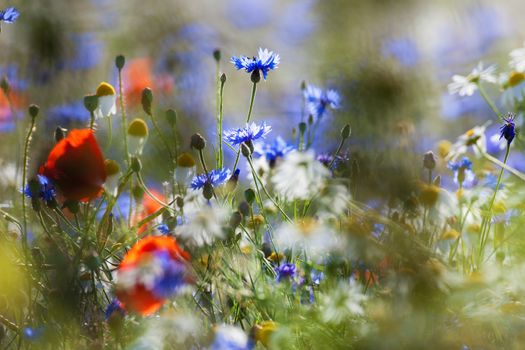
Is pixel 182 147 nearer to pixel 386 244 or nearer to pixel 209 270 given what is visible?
pixel 209 270

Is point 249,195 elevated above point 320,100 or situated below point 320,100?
below

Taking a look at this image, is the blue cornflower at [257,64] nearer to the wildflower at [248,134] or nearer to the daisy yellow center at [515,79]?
the wildflower at [248,134]

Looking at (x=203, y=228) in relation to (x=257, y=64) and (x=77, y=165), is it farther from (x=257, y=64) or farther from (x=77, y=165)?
(x=257, y=64)

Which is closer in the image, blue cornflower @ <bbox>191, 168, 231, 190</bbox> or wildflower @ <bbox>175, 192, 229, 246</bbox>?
wildflower @ <bbox>175, 192, 229, 246</bbox>

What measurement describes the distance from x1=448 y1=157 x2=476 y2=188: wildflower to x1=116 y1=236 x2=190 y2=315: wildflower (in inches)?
14.6

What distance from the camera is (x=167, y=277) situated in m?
0.61

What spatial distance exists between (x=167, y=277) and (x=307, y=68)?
104 cm

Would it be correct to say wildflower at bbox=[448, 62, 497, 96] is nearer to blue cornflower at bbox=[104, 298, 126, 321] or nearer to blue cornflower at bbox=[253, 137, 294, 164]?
blue cornflower at bbox=[253, 137, 294, 164]

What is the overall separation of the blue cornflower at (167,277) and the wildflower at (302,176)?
10cm

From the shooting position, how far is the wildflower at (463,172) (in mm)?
872

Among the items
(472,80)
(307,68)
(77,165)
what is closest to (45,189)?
(77,165)

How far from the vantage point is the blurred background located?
0.93 m

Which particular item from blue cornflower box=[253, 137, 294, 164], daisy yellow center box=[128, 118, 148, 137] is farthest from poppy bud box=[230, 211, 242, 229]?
daisy yellow center box=[128, 118, 148, 137]

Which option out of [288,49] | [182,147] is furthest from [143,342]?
[288,49]
